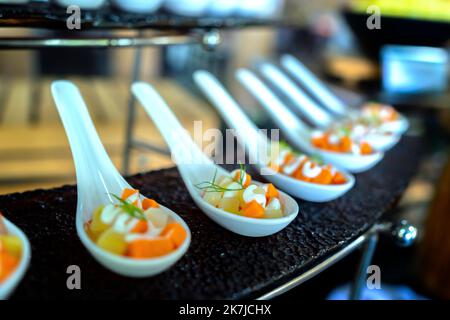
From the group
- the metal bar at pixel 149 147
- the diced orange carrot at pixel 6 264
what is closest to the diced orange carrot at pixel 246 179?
the diced orange carrot at pixel 6 264

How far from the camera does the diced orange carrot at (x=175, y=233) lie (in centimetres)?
90

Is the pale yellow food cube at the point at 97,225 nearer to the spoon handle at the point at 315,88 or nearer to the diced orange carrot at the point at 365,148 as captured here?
the diced orange carrot at the point at 365,148

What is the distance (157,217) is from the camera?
0.99m

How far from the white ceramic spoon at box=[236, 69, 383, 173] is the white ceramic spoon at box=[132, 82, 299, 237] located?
18.9 inches

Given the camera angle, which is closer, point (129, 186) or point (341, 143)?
point (129, 186)

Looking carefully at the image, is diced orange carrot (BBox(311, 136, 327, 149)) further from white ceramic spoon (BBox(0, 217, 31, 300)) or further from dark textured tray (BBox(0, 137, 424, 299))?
white ceramic spoon (BBox(0, 217, 31, 300))

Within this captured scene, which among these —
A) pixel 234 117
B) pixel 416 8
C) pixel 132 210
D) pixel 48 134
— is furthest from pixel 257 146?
pixel 416 8

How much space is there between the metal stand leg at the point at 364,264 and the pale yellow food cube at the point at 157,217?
26.6 inches

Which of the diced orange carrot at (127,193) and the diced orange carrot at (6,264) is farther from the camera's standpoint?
the diced orange carrot at (127,193)

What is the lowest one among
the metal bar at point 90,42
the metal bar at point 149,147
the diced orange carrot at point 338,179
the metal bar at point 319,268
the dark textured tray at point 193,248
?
the metal bar at point 149,147

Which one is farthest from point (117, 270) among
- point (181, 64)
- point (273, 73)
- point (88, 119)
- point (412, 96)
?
point (181, 64)

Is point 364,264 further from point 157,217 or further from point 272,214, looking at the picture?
point 157,217

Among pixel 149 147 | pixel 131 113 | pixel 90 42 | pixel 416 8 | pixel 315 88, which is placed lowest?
pixel 149 147

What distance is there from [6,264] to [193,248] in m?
0.40
